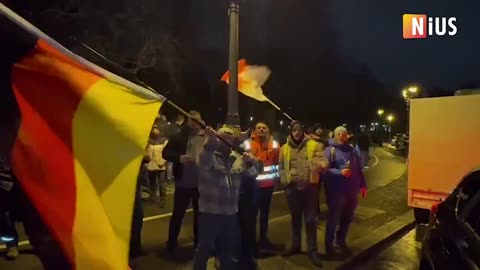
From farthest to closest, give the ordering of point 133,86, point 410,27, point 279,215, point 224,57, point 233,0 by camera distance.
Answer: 1. point 224,57
2. point 410,27
3. point 279,215
4. point 233,0
5. point 133,86

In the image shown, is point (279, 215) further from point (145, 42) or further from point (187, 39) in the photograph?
point (187, 39)

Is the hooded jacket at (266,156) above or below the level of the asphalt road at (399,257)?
above

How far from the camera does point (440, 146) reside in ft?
32.6

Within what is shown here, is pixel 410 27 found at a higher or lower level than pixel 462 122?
higher

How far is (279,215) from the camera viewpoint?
1059cm

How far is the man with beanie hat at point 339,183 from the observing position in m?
7.27

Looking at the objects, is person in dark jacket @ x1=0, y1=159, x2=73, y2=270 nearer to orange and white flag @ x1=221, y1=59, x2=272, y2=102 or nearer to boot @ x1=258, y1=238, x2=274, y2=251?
boot @ x1=258, y1=238, x2=274, y2=251

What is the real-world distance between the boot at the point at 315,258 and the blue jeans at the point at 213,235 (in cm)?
180

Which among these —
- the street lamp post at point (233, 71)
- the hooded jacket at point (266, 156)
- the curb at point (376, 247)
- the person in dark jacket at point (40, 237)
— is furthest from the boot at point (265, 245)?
the person in dark jacket at point (40, 237)

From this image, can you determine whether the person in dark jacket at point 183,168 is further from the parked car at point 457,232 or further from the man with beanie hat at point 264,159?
the parked car at point 457,232

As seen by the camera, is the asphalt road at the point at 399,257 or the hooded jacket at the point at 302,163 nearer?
the hooded jacket at the point at 302,163

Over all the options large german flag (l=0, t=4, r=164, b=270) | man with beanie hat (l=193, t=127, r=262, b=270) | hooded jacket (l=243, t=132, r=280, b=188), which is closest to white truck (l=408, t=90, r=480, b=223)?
hooded jacket (l=243, t=132, r=280, b=188)

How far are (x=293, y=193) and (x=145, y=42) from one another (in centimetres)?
1050

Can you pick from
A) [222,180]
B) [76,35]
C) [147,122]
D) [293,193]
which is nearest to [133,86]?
[147,122]
